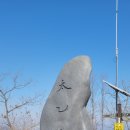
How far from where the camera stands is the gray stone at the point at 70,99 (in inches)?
327

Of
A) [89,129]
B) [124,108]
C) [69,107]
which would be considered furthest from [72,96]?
[124,108]

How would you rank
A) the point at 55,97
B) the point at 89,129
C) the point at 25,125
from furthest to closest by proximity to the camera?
the point at 25,125 → the point at 55,97 → the point at 89,129

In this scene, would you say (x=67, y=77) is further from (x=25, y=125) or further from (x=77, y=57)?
(x=25, y=125)

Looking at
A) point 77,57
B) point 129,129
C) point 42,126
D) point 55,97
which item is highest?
point 77,57

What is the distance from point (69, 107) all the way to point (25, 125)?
1037 cm

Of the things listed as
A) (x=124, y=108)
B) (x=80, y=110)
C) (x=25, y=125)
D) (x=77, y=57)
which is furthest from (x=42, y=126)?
(x=124, y=108)

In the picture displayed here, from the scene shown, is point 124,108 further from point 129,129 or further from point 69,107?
point 69,107

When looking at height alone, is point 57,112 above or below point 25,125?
above

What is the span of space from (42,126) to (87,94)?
1351 mm

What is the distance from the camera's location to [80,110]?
327 inches

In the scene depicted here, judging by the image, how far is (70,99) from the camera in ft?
27.8

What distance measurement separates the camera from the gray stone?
830 cm

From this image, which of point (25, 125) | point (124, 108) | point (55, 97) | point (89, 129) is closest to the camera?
point (89, 129)

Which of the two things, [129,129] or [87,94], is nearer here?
[87,94]
